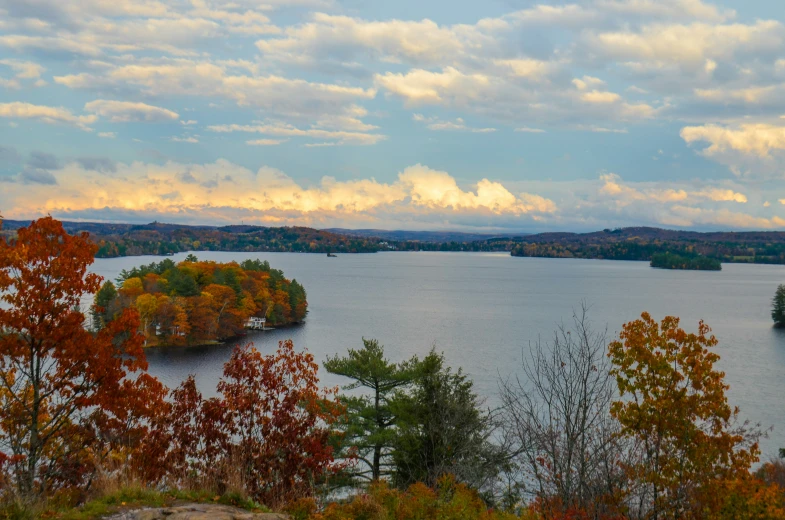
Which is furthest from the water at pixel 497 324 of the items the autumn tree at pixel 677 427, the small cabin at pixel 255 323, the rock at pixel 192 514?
the rock at pixel 192 514

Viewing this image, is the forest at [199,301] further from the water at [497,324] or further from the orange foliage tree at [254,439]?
the orange foliage tree at [254,439]

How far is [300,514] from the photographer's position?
7.84m

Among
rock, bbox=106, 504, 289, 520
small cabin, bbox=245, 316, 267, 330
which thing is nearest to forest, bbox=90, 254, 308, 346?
small cabin, bbox=245, 316, 267, 330

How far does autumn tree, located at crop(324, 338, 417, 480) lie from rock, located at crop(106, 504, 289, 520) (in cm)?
1192

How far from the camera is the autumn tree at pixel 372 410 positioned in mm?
20281

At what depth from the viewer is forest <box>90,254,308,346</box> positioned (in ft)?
193

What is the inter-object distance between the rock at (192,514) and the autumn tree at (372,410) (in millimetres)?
11915

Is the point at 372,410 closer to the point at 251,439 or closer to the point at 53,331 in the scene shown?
the point at 251,439

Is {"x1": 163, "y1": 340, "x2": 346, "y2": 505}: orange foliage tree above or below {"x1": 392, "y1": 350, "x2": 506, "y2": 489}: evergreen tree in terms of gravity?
above

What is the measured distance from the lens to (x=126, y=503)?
771cm

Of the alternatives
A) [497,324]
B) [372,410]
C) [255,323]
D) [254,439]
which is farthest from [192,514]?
[255,323]

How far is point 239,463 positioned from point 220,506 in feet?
4.71

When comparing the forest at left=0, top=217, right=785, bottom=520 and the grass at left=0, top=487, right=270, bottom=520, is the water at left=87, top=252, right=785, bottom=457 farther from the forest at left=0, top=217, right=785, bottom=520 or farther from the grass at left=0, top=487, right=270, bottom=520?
the grass at left=0, top=487, right=270, bottom=520

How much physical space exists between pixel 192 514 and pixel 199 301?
56.8m
